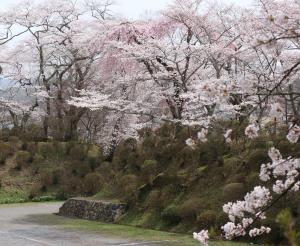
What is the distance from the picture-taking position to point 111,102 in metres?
17.1

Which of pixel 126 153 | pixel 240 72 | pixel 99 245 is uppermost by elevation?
pixel 240 72

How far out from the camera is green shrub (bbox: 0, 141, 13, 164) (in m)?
19.1

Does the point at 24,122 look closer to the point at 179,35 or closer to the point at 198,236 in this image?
the point at 179,35

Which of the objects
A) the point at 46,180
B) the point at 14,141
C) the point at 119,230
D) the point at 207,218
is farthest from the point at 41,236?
the point at 14,141

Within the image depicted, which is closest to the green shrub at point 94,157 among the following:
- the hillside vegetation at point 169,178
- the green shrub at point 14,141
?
the hillside vegetation at point 169,178

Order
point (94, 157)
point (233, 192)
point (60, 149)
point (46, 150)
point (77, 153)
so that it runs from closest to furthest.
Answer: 1. point (233, 192)
2. point (94, 157)
3. point (77, 153)
4. point (46, 150)
5. point (60, 149)

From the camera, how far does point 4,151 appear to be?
19344 mm

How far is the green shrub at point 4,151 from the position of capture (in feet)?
62.7

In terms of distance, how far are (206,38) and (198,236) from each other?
14611 millimetres

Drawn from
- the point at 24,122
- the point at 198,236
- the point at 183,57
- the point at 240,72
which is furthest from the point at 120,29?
the point at 198,236

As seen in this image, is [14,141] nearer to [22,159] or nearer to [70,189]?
[22,159]

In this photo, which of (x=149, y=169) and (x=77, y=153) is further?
(x=77, y=153)

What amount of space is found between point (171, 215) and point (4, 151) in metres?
11.4

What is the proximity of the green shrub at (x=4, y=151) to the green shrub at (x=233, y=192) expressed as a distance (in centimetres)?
1221
